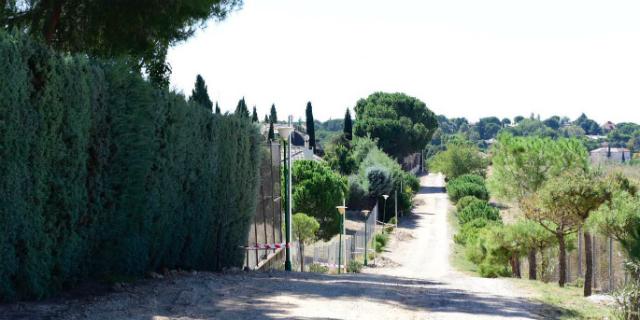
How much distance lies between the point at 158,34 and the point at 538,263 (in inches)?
841

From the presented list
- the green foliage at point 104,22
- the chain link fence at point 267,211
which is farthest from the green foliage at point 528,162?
the green foliage at point 104,22

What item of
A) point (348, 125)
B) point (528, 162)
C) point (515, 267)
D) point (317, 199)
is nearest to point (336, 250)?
point (515, 267)

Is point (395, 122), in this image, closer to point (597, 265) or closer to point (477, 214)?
point (477, 214)

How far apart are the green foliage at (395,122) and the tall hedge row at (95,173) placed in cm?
8276

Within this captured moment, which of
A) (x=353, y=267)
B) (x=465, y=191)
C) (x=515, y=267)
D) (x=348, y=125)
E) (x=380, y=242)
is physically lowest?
(x=380, y=242)

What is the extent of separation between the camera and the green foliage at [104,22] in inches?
599

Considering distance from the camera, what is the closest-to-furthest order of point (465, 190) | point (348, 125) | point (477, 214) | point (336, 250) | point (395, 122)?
point (336, 250) → point (477, 214) → point (465, 190) → point (395, 122) → point (348, 125)

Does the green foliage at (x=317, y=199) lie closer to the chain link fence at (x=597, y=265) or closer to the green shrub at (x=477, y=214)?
the green shrub at (x=477, y=214)

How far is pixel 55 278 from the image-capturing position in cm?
905

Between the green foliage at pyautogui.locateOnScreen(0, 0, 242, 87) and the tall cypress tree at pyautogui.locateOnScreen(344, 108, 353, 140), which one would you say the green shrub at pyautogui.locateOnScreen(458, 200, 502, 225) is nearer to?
the tall cypress tree at pyautogui.locateOnScreen(344, 108, 353, 140)

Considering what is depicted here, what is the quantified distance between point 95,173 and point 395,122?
297 ft

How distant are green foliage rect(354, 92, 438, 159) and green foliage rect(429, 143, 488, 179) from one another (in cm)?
478

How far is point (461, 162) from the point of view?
10769 cm

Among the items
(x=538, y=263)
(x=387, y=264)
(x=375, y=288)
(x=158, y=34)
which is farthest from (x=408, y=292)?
(x=387, y=264)
